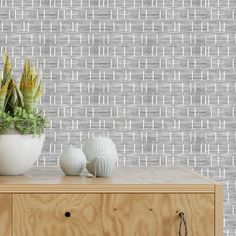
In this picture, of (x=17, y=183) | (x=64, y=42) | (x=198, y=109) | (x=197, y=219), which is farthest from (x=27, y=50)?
→ (x=197, y=219)

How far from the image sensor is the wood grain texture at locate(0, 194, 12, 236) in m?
2.06

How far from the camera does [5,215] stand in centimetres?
206

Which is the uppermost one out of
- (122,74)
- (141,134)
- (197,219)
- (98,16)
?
(98,16)

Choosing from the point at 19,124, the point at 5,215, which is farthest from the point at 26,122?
the point at 5,215

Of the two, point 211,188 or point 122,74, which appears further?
→ point 122,74

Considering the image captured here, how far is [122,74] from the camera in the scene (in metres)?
3.10

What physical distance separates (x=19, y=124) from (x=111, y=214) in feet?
1.39

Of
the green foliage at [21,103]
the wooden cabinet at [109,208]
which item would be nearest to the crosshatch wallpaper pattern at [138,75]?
the green foliage at [21,103]

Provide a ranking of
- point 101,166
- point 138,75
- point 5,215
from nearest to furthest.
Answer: point 5,215
point 101,166
point 138,75

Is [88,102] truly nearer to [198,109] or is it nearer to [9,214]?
[198,109]

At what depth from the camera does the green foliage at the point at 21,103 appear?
223cm

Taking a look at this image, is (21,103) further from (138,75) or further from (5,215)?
(138,75)

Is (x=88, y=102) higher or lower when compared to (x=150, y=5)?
lower

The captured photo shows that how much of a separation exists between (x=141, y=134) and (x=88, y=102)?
0.27 metres
